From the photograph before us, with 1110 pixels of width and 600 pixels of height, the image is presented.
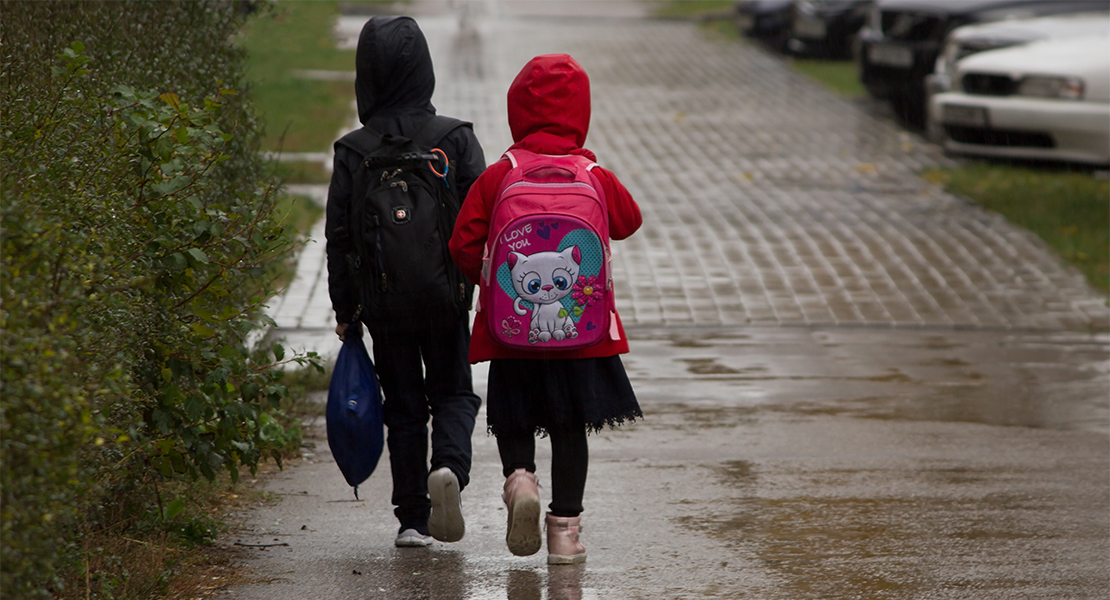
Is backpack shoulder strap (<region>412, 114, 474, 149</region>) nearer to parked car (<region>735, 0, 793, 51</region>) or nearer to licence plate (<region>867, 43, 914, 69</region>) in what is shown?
licence plate (<region>867, 43, 914, 69</region>)

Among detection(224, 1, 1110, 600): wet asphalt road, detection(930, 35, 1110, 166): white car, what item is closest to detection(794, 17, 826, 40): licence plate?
detection(224, 1, 1110, 600): wet asphalt road

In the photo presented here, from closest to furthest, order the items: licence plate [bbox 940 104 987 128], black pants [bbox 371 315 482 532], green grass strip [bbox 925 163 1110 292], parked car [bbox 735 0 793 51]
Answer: black pants [bbox 371 315 482 532], green grass strip [bbox 925 163 1110 292], licence plate [bbox 940 104 987 128], parked car [bbox 735 0 793 51]

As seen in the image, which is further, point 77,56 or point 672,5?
point 672,5

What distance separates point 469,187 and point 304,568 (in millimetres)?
1340

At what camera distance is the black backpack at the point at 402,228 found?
14.4ft

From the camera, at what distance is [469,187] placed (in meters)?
4.58

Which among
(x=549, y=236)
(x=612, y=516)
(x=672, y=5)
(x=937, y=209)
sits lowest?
(x=672, y=5)

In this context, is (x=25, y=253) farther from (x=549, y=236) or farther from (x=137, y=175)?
(x=549, y=236)

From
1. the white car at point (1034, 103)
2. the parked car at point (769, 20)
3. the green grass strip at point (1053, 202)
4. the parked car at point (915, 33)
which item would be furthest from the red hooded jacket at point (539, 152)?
the parked car at point (769, 20)

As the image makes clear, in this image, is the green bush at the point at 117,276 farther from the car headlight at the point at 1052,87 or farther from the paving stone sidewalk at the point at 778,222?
the car headlight at the point at 1052,87

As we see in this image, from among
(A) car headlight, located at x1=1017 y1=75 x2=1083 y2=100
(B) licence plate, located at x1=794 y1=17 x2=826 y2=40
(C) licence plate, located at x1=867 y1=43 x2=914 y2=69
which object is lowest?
(B) licence plate, located at x1=794 y1=17 x2=826 y2=40

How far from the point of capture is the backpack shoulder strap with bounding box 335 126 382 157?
4484mm


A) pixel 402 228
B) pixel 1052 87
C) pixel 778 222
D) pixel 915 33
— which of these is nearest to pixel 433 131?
pixel 402 228

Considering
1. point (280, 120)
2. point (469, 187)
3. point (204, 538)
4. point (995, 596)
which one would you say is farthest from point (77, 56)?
point (280, 120)
